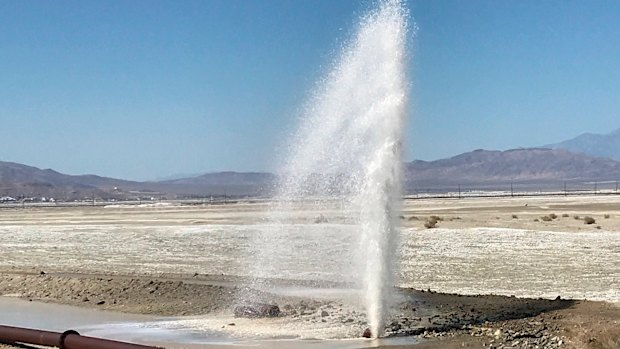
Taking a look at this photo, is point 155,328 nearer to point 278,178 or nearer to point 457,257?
point 278,178

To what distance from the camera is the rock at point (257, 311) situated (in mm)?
18516

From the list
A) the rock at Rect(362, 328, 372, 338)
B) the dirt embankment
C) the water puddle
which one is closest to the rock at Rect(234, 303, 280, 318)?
the dirt embankment

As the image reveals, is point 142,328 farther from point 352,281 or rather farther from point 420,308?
point 352,281

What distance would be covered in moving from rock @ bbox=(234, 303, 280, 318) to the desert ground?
307 mm

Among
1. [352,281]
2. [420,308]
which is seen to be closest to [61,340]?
[420,308]

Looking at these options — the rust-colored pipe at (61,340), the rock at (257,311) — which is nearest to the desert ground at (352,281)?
the rock at (257,311)

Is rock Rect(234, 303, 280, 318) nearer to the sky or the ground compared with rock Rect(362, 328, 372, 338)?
nearer to the sky

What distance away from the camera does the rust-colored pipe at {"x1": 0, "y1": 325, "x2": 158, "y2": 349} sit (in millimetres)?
10855

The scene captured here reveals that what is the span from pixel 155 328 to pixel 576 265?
15516mm

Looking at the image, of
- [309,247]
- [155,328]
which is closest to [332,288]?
[155,328]

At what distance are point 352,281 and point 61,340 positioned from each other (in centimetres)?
1275

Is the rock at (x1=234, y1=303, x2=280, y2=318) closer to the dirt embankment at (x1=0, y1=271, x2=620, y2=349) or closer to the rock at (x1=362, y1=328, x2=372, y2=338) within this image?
the dirt embankment at (x1=0, y1=271, x2=620, y2=349)

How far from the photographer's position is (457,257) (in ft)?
102

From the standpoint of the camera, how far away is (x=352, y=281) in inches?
941
